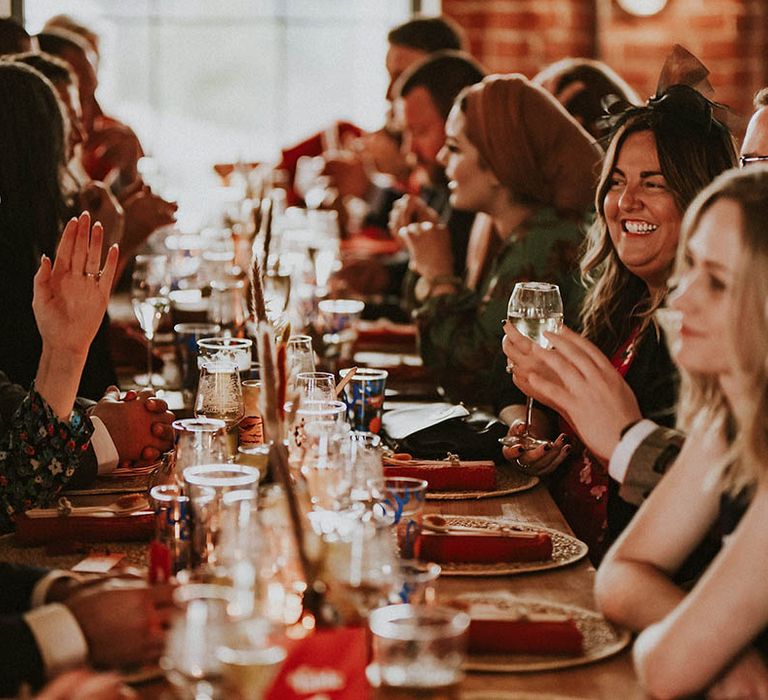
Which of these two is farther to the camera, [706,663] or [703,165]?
[703,165]

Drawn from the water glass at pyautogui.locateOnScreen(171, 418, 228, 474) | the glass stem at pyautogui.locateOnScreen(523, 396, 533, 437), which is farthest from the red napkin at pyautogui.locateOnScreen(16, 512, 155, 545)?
the glass stem at pyautogui.locateOnScreen(523, 396, 533, 437)

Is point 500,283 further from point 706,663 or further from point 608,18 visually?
point 608,18

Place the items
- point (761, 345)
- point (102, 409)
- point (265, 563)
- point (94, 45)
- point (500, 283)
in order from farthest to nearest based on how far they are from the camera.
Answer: point (94, 45)
point (500, 283)
point (102, 409)
point (761, 345)
point (265, 563)

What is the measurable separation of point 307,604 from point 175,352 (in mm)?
1793

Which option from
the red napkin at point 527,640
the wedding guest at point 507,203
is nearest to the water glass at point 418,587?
the red napkin at point 527,640

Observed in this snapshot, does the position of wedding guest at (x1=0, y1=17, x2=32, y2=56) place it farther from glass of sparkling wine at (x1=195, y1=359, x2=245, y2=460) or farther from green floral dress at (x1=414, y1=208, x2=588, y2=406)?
glass of sparkling wine at (x1=195, y1=359, x2=245, y2=460)

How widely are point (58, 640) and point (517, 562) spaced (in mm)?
678

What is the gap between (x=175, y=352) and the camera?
303cm

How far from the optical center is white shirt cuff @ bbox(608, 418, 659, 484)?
5.71 ft

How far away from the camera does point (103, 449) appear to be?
2221mm

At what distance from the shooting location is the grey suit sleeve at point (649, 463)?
5.65 feet

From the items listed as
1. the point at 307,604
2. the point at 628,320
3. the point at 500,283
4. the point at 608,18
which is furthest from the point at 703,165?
the point at 608,18

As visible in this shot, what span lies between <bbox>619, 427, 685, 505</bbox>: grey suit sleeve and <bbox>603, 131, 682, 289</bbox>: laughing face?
0.84 metres

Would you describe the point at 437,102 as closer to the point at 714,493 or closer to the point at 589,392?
the point at 589,392
